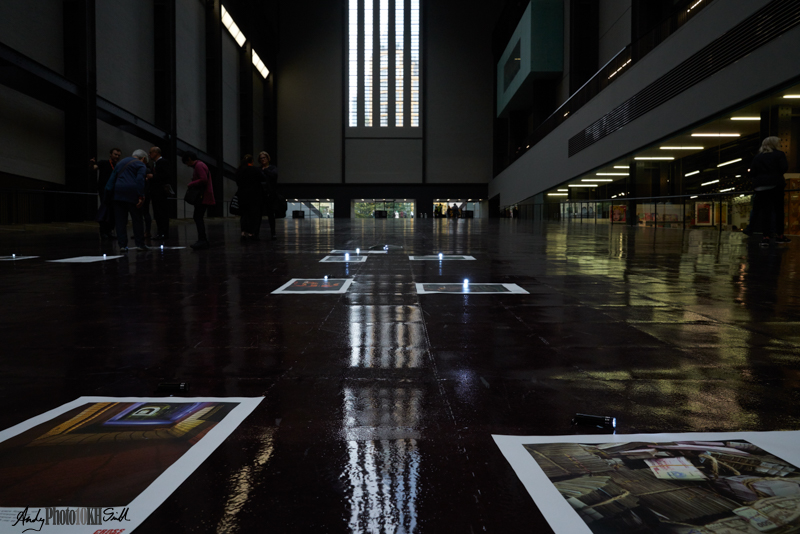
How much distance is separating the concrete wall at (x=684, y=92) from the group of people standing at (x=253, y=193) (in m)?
11.2

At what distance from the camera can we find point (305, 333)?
346cm

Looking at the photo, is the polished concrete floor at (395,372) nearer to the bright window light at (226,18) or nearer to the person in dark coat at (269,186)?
the person in dark coat at (269,186)

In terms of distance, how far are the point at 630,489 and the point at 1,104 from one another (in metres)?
19.6

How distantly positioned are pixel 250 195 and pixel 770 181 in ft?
32.4

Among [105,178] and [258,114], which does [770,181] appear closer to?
[105,178]

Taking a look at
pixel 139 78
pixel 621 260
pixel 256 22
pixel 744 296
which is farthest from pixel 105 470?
pixel 256 22

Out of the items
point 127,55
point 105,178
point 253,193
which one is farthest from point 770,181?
point 127,55

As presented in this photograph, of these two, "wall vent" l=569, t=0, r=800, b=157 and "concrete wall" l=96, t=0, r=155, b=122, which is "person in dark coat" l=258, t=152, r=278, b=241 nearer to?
"wall vent" l=569, t=0, r=800, b=157

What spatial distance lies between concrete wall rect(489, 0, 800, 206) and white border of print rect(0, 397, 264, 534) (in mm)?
13766

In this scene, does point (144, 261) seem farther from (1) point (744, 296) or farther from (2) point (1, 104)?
(2) point (1, 104)

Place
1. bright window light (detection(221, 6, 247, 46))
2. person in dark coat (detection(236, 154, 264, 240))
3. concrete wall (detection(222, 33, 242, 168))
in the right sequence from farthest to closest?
1. concrete wall (detection(222, 33, 242, 168))
2. bright window light (detection(221, 6, 247, 46))
3. person in dark coat (detection(236, 154, 264, 240))

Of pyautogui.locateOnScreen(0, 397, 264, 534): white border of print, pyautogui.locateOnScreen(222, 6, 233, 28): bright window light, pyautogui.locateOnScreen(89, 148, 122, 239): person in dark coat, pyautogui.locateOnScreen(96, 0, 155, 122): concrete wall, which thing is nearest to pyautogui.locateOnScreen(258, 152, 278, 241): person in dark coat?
pyautogui.locateOnScreen(89, 148, 122, 239): person in dark coat

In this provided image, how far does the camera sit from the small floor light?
6.24 feet

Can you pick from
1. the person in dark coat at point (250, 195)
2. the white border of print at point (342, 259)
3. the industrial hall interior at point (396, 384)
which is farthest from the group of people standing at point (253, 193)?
the white border of print at point (342, 259)
